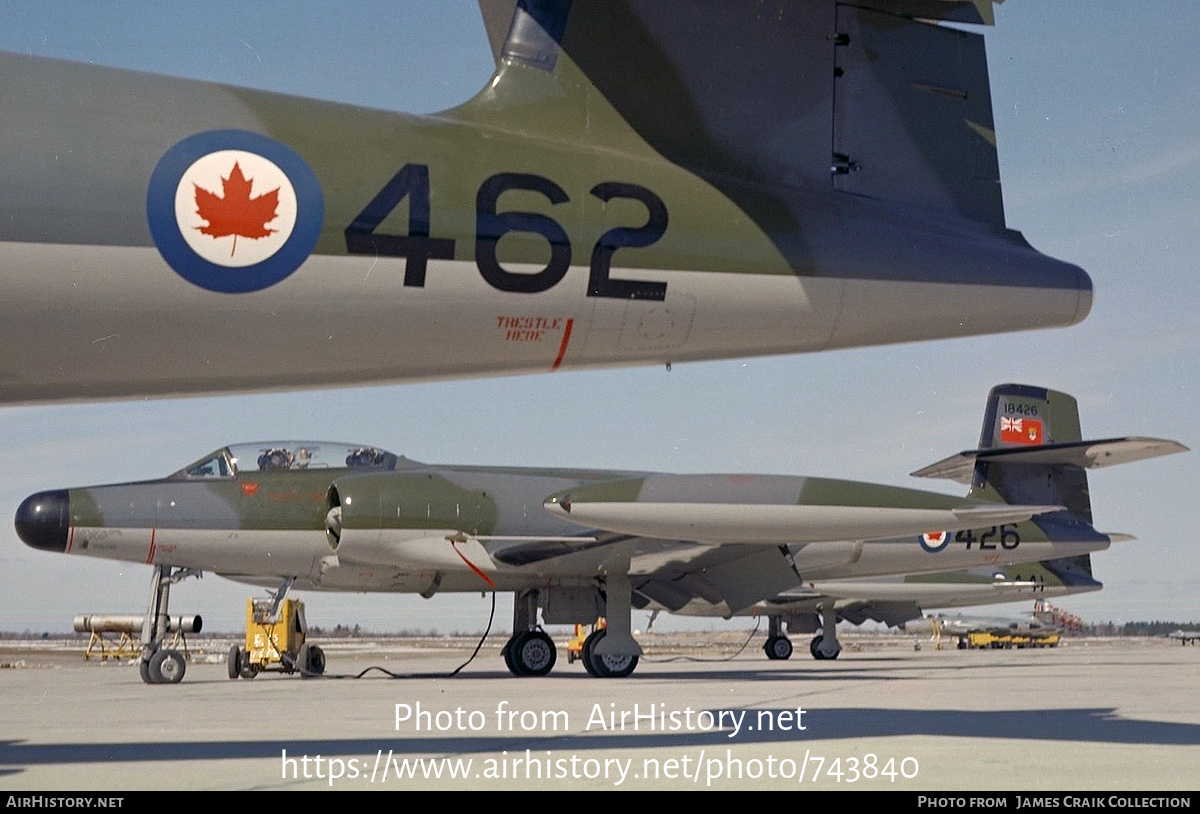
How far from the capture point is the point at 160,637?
688 inches

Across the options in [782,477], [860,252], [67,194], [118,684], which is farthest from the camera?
[118,684]

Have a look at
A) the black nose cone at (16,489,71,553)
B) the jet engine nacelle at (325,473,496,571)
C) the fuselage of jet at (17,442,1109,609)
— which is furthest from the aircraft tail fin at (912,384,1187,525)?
the black nose cone at (16,489,71,553)

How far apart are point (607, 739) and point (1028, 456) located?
1992cm

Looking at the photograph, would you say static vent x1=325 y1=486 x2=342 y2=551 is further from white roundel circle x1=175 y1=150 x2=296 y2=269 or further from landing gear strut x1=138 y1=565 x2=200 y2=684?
white roundel circle x1=175 y1=150 x2=296 y2=269

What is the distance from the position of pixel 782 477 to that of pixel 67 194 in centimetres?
540

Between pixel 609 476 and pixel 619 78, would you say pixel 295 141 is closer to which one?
pixel 619 78

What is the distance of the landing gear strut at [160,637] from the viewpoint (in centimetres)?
1672

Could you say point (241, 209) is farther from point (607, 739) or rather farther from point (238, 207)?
point (607, 739)

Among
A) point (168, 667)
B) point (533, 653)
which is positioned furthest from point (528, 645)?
point (168, 667)

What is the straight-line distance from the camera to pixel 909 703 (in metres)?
11.2

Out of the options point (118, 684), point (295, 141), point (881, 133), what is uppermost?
point (881, 133)

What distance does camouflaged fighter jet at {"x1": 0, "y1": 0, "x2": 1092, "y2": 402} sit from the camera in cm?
553

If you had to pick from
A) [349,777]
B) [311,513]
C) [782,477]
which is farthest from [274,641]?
[349,777]

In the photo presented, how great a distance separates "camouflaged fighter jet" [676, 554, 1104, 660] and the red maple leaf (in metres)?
20.5
